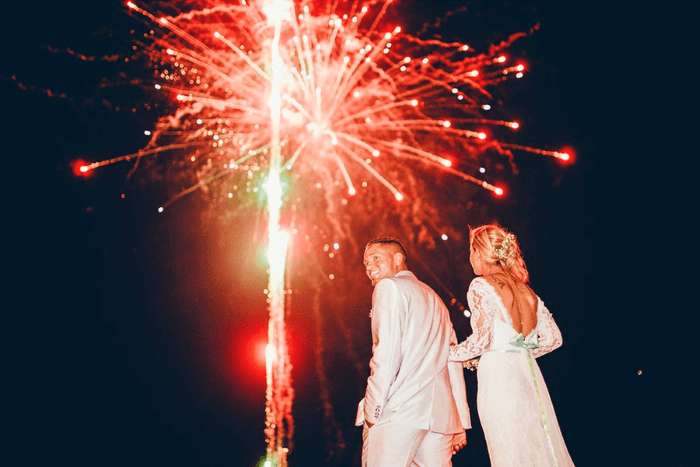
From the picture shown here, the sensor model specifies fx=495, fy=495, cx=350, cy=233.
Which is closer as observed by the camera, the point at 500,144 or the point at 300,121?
the point at 500,144

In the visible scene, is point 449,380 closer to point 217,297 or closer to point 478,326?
point 478,326

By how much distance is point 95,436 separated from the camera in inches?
225

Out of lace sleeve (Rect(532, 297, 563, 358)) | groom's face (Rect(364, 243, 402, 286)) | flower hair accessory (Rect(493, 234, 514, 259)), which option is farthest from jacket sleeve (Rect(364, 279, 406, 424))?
lace sleeve (Rect(532, 297, 563, 358))

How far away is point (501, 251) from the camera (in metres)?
2.69

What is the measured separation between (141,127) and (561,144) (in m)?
6.30

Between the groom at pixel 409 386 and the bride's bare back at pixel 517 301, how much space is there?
324 millimetres

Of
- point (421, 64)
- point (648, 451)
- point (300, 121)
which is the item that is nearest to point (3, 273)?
point (300, 121)

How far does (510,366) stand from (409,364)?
0.51m

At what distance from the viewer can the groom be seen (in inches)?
88.6

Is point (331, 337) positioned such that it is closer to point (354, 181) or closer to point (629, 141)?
point (354, 181)

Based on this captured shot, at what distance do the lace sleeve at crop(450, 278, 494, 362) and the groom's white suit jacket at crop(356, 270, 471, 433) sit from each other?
8cm

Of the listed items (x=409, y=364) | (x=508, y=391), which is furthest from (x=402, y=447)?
(x=508, y=391)

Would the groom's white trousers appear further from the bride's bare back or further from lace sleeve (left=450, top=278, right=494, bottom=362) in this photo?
the bride's bare back

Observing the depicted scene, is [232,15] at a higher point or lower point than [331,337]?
higher
